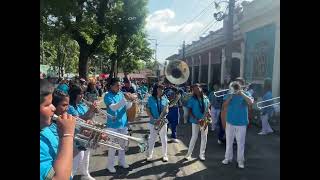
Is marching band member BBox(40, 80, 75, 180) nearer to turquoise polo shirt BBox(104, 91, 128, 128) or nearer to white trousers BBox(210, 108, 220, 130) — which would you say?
turquoise polo shirt BBox(104, 91, 128, 128)

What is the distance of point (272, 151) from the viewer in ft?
31.9

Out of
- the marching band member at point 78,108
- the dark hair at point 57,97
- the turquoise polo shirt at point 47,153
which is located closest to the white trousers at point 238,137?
the marching band member at point 78,108

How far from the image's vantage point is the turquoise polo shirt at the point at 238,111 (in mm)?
7668

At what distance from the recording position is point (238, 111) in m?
7.67

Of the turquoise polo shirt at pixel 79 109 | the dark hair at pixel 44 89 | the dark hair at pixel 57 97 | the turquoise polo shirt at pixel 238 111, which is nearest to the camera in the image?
the dark hair at pixel 44 89

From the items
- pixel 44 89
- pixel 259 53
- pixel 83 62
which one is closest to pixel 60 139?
pixel 44 89

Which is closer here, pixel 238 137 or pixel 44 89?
pixel 44 89

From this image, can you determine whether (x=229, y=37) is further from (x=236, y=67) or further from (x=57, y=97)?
(x=57, y=97)

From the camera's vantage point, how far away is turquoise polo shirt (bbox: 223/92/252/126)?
767cm

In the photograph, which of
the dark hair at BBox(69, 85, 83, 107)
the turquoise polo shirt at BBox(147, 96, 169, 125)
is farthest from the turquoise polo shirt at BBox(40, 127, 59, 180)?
the turquoise polo shirt at BBox(147, 96, 169, 125)

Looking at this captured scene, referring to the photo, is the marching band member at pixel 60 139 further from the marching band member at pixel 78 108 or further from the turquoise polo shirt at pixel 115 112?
the turquoise polo shirt at pixel 115 112

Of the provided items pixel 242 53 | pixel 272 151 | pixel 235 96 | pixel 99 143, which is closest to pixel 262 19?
pixel 242 53

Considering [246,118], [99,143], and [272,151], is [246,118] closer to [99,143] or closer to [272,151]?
[272,151]
